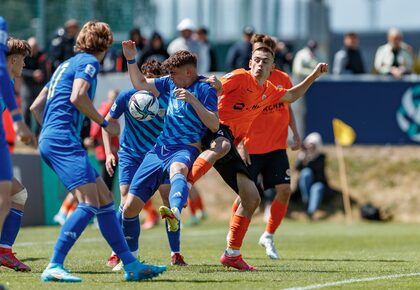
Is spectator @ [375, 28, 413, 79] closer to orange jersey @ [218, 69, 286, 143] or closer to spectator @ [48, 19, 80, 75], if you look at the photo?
spectator @ [48, 19, 80, 75]

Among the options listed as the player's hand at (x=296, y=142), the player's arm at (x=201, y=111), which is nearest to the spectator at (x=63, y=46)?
the player's hand at (x=296, y=142)

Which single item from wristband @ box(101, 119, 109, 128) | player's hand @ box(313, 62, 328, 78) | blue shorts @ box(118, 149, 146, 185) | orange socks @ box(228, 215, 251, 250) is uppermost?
player's hand @ box(313, 62, 328, 78)

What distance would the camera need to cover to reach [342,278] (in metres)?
9.64

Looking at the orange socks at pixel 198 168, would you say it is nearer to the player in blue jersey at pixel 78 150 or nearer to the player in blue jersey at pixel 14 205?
the player in blue jersey at pixel 78 150

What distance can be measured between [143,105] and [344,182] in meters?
13.5

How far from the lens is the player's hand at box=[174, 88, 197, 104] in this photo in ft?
32.3

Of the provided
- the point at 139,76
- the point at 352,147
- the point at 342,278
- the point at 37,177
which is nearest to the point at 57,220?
the point at 37,177

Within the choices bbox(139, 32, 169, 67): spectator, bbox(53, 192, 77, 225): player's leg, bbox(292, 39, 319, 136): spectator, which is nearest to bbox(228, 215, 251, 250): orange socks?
bbox(53, 192, 77, 225): player's leg

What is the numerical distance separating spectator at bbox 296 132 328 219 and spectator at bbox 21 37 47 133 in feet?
19.7

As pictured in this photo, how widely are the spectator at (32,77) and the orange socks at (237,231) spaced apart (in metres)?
13.1

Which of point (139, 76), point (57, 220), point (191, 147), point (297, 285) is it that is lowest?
point (57, 220)

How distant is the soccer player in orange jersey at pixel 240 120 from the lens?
A: 1048 cm

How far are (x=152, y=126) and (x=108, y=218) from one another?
2.24m

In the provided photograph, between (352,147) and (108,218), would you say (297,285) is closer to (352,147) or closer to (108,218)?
(108,218)
